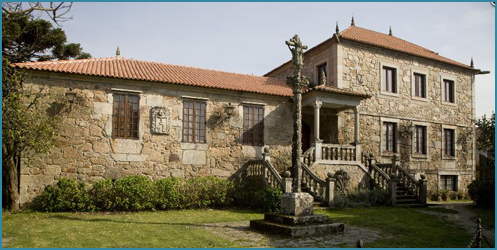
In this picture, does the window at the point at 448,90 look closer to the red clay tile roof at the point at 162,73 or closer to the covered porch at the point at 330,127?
the covered porch at the point at 330,127

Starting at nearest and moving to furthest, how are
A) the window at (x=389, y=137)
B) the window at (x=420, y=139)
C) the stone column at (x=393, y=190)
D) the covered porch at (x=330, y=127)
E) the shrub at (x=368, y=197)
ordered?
the shrub at (x=368, y=197), the stone column at (x=393, y=190), the covered porch at (x=330, y=127), the window at (x=389, y=137), the window at (x=420, y=139)

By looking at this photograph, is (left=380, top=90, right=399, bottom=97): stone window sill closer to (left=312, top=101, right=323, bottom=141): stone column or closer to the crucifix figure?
(left=312, top=101, right=323, bottom=141): stone column

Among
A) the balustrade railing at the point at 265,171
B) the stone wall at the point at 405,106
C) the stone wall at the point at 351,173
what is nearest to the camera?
the balustrade railing at the point at 265,171

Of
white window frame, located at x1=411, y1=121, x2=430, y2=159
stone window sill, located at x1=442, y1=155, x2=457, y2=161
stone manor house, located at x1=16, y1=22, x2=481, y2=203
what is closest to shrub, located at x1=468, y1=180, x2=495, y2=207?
stone manor house, located at x1=16, y1=22, x2=481, y2=203

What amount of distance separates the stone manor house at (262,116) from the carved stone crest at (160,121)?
0.04m

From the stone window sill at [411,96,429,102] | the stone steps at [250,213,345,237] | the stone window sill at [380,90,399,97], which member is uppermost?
the stone window sill at [380,90,399,97]

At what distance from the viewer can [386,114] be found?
19.3m

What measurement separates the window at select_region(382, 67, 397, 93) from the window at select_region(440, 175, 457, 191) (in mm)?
5575

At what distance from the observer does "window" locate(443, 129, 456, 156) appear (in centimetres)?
2116

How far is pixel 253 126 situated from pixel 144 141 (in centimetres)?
450

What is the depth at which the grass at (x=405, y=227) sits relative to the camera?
8222 millimetres

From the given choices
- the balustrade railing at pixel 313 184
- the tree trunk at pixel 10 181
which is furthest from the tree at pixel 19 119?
the balustrade railing at pixel 313 184

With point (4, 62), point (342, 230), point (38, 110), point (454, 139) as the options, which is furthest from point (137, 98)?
point (454, 139)

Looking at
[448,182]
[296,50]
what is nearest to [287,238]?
[296,50]
